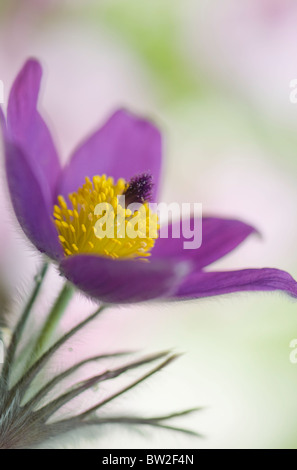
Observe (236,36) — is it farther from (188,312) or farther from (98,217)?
(98,217)

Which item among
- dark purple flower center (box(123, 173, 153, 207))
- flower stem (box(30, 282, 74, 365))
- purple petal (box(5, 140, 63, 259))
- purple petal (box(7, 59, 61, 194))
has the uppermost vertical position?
purple petal (box(7, 59, 61, 194))

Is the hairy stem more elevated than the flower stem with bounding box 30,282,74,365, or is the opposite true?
the flower stem with bounding box 30,282,74,365

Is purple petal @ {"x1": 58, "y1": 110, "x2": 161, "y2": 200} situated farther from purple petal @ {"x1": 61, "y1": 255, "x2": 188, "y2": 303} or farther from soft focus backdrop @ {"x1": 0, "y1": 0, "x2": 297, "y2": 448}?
soft focus backdrop @ {"x1": 0, "y1": 0, "x2": 297, "y2": 448}

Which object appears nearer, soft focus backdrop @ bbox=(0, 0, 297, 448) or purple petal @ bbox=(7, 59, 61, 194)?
purple petal @ bbox=(7, 59, 61, 194)

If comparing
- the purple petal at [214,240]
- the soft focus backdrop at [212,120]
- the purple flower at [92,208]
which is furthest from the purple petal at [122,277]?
the soft focus backdrop at [212,120]

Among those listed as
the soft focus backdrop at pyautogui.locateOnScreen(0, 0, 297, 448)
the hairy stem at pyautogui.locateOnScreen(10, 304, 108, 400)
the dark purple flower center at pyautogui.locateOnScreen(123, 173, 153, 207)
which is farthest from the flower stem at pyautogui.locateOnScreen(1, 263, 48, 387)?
the soft focus backdrop at pyautogui.locateOnScreen(0, 0, 297, 448)

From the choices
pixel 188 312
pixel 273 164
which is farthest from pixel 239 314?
pixel 273 164

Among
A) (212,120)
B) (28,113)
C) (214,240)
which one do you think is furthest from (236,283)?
(212,120)

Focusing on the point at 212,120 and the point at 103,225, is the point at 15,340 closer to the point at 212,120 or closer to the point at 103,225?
the point at 103,225

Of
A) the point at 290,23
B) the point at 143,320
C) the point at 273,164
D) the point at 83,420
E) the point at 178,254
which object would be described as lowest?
the point at 83,420
